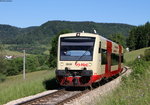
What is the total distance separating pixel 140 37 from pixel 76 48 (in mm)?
128883

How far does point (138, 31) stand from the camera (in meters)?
148

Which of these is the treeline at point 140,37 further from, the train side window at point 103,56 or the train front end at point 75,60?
the train front end at point 75,60

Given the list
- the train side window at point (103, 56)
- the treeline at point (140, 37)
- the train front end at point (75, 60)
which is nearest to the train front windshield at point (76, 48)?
the train front end at point (75, 60)

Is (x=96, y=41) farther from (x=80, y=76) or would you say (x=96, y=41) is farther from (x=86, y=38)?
(x=80, y=76)

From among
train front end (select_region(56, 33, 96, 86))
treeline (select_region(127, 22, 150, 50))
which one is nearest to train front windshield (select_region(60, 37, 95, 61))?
train front end (select_region(56, 33, 96, 86))

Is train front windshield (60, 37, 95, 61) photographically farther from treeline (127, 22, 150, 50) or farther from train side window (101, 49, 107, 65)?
treeline (127, 22, 150, 50)

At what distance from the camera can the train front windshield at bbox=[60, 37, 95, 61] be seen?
1912cm

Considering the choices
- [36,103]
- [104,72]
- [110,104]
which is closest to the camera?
[110,104]

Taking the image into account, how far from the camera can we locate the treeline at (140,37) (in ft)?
466

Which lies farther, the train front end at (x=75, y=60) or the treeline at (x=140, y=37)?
the treeline at (x=140, y=37)

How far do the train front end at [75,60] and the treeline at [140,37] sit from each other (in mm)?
124830

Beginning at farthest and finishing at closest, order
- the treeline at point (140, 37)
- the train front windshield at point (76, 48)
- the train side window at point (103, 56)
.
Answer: the treeline at point (140, 37) → the train side window at point (103, 56) → the train front windshield at point (76, 48)

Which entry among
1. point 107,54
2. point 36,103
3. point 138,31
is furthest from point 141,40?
point 36,103

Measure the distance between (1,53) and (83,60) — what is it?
60.1 meters
